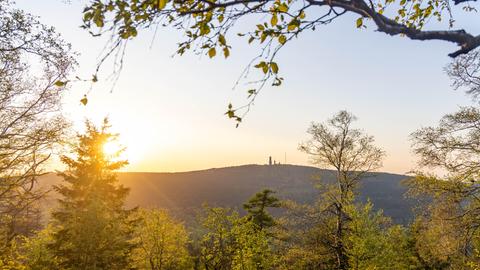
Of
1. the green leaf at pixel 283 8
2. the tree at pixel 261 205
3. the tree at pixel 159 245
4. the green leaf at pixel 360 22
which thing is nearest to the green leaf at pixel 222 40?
the green leaf at pixel 283 8

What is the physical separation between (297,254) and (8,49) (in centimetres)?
2015

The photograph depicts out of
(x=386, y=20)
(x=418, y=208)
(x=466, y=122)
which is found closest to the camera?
(x=386, y=20)

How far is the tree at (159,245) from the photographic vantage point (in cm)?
3120

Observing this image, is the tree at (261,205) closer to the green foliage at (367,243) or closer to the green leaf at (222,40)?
the green foliage at (367,243)

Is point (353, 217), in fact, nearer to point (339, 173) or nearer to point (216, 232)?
point (339, 173)

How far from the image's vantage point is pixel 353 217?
81.0ft

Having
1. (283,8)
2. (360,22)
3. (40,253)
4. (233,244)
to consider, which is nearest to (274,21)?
(283,8)

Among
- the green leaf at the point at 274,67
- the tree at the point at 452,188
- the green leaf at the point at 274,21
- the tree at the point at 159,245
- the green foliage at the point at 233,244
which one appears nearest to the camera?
the green leaf at the point at 274,67

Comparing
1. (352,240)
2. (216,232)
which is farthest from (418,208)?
(216,232)

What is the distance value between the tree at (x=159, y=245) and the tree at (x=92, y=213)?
1.35 meters

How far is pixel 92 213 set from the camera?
727 inches

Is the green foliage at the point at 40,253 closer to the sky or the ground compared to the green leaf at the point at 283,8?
closer to the ground

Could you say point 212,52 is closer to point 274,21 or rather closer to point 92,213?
point 274,21

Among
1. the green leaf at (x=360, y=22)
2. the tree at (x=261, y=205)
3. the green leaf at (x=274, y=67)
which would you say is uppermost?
the green leaf at (x=360, y=22)
